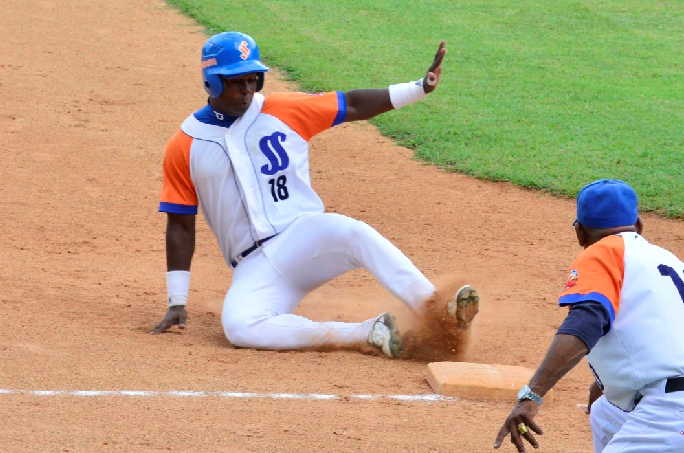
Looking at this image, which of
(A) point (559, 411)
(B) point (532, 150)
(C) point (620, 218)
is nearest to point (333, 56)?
(B) point (532, 150)

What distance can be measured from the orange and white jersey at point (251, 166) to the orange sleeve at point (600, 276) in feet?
10.1

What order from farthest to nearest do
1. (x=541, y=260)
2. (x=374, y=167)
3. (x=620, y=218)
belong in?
(x=374, y=167)
(x=541, y=260)
(x=620, y=218)

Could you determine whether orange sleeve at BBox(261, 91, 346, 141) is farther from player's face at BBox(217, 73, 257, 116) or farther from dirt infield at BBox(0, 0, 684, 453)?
dirt infield at BBox(0, 0, 684, 453)

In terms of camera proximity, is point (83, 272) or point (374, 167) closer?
point (83, 272)

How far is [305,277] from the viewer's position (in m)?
7.05

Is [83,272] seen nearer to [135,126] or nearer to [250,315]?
[250,315]

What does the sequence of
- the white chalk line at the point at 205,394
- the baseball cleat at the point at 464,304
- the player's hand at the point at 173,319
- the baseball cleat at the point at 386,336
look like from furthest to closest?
1. the player's hand at the point at 173,319
2. the baseball cleat at the point at 386,336
3. the baseball cleat at the point at 464,304
4. the white chalk line at the point at 205,394

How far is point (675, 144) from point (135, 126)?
5422 millimetres

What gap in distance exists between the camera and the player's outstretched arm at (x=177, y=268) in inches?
277

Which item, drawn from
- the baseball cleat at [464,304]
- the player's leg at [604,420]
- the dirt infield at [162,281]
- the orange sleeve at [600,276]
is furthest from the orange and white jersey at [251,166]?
the orange sleeve at [600,276]

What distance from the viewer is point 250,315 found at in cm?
680

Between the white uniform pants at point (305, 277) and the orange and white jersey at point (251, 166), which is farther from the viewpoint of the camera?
the orange and white jersey at point (251, 166)

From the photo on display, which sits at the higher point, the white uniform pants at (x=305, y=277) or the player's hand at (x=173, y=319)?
the white uniform pants at (x=305, y=277)

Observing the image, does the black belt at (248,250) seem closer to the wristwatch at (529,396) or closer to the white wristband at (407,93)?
the white wristband at (407,93)
